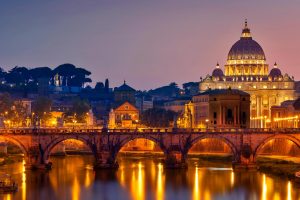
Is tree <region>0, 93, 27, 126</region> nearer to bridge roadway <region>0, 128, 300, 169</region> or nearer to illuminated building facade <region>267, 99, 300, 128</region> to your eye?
illuminated building facade <region>267, 99, 300, 128</region>

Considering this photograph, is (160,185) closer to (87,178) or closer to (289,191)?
(87,178)

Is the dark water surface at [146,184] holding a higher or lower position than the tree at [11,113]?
lower

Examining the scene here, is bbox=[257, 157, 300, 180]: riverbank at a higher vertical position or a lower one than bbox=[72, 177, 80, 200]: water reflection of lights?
higher

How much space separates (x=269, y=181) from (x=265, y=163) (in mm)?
16950

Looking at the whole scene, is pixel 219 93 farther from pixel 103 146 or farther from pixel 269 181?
pixel 269 181

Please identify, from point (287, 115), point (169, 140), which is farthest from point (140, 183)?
point (287, 115)

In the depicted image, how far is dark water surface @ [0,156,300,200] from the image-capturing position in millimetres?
97125

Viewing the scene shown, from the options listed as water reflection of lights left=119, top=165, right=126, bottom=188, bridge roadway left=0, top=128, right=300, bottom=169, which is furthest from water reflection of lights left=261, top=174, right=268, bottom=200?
water reflection of lights left=119, top=165, right=126, bottom=188

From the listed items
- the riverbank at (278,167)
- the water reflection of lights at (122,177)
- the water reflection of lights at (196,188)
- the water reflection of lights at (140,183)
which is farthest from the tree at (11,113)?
the water reflection of lights at (196,188)

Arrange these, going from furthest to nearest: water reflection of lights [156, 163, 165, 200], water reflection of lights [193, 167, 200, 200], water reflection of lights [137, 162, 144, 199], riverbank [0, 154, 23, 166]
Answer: riverbank [0, 154, 23, 166] → water reflection of lights [137, 162, 144, 199] → water reflection of lights [193, 167, 200, 200] → water reflection of lights [156, 163, 165, 200]

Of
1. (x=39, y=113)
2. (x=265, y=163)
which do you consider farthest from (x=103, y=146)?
(x=39, y=113)

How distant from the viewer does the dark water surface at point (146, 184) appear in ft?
319

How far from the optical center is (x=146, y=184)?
348ft

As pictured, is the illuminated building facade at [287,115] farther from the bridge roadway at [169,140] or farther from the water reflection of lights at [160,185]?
the water reflection of lights at [160,185]
